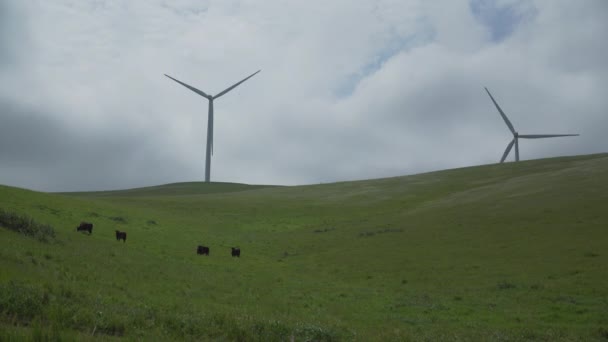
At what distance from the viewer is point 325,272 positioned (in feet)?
91.0

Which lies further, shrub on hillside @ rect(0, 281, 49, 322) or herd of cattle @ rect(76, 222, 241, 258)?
herd of cattle @ rect(76, 222, 241, 258)

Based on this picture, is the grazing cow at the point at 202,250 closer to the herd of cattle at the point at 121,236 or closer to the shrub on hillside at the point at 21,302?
the herd of cattle at the point at 121,236

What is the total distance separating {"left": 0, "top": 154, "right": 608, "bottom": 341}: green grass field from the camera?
10.4 m

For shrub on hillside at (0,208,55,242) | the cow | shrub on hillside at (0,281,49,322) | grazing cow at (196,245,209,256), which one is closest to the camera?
shrub on hillside at (0,281,49,322)

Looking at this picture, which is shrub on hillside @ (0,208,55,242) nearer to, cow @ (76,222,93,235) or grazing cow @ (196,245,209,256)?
cow @ (76,222,93,235)

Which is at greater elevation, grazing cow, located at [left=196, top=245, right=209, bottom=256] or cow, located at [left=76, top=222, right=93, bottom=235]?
cow, located at [left=76, top=222, right=93, bottom=235]

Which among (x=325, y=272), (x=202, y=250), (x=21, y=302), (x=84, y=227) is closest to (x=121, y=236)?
(x=84, y=227)

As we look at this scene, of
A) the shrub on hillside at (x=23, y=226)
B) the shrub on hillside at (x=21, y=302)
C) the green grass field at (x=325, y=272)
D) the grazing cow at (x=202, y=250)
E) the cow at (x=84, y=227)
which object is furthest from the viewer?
the grazing cow at (x=202, y=250)

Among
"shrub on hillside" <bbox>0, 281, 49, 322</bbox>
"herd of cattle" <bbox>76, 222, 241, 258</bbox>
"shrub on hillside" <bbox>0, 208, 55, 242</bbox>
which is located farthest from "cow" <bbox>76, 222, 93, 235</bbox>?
"shrub on hillside" <bbox>0, 281, 49, 322</bbox>

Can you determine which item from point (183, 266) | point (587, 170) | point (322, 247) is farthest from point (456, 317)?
point (587, 170)

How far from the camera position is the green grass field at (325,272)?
1039 cm

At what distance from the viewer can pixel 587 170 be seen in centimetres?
5906

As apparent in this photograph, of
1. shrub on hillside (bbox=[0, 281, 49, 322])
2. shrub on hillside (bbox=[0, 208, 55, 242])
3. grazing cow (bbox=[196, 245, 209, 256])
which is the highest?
shrub on hillside (bbox=[0, 208, 55, 242])

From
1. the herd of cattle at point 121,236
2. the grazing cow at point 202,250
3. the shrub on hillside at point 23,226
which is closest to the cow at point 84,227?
the herd of cattle at point 121,236
